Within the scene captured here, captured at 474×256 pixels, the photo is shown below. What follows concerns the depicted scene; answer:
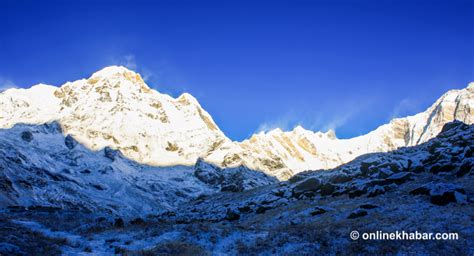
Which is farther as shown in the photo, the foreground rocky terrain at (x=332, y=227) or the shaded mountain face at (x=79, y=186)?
the shaded mountain face at (x=79, y=186)

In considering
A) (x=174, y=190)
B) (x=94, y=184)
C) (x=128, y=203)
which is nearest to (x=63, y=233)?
(x=128, y=203)

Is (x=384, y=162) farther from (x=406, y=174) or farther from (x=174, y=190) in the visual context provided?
(x=174, y=190)

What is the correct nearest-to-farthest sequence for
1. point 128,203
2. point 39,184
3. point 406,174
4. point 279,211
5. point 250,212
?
point 406,174 < point 279,211 < point 250,212 < point 39,184 < point 128,203

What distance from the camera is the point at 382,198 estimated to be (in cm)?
3103

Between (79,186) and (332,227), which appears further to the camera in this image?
(79,186)

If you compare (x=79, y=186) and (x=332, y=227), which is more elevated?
(x=79, y=186)

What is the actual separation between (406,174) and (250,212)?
1796cm

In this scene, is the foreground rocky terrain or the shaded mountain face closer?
the foreground rocky terrain

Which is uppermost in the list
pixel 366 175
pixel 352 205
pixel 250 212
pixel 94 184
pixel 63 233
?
pixel 94 184

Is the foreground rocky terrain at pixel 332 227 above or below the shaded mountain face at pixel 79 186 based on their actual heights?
below

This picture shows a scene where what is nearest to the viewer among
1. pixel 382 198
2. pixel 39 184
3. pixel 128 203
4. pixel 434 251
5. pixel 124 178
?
pixel 434 251

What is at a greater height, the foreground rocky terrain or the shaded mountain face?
the shaded mountain face

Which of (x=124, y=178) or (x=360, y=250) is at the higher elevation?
(x=124, y=178)

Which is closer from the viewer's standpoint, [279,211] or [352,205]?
[352,205]
